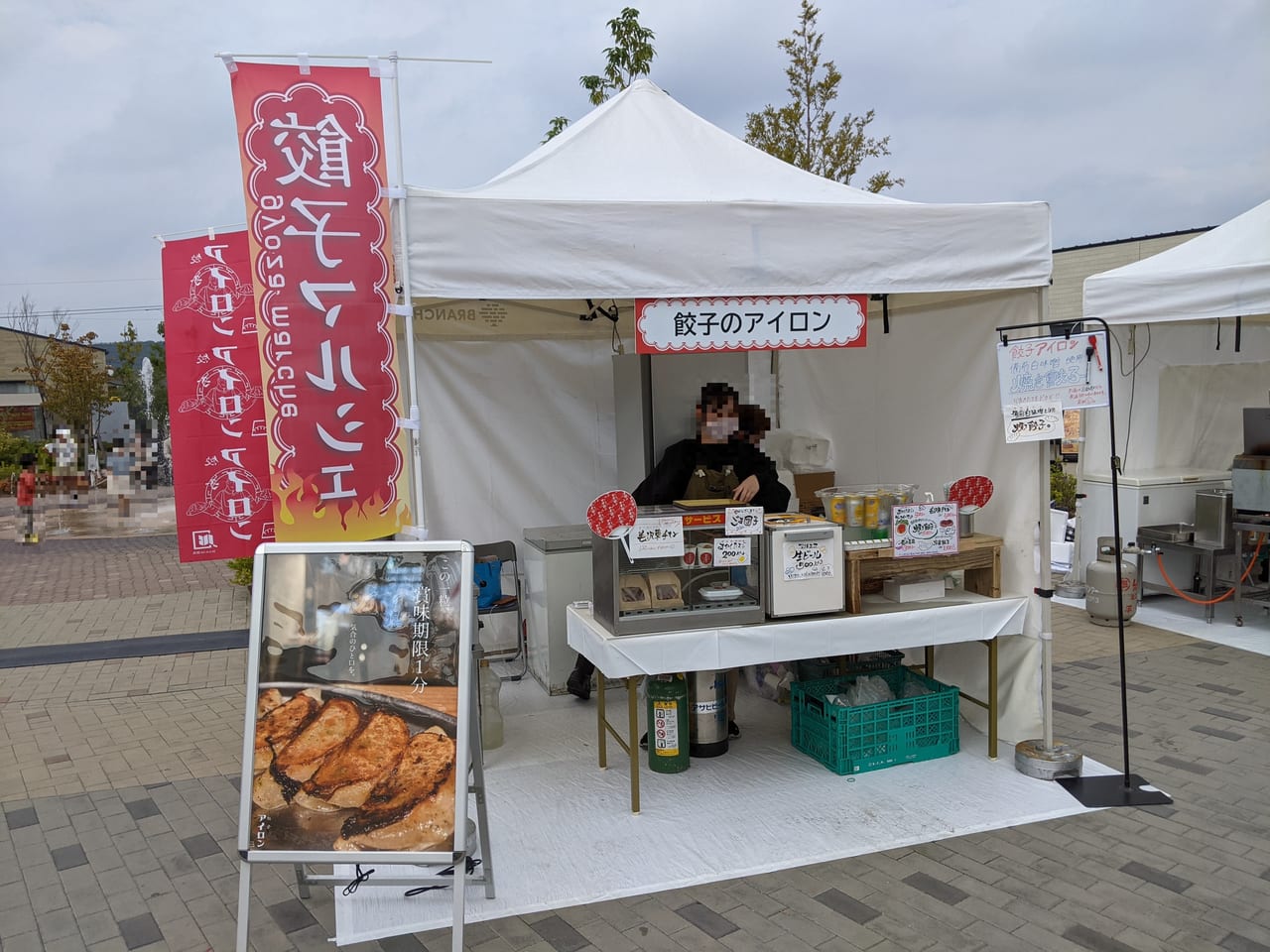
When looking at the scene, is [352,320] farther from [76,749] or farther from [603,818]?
[76,749]

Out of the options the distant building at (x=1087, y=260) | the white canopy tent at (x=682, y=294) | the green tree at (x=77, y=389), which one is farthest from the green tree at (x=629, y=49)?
the green tree at (x=77, y=389)

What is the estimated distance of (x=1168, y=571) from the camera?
7.57 meters

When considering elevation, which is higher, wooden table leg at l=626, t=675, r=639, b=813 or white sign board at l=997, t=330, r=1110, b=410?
white sign board at l=997, t=330, r=1110, b=410

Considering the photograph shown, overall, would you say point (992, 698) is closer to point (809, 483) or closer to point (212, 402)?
point (809, 483)

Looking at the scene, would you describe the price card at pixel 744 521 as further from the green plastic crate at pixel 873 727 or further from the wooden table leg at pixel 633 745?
the green plastic crate at pixel 873 727

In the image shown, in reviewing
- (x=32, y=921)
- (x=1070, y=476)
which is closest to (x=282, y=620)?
(x=32, y=921)

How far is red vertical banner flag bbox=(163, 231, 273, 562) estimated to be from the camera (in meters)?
4.57

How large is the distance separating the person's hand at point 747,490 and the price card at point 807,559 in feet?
1.74

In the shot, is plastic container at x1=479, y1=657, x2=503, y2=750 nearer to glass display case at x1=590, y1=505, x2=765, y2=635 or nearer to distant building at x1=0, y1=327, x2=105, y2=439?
glass display case at x1=590, y1=505, x2=765, y2=635

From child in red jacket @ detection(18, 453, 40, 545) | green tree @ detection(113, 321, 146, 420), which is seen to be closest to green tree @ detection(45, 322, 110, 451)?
green tree @ detection(113, 321, 146, 420)

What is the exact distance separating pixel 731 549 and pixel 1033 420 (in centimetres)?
148

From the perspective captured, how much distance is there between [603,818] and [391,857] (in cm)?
141

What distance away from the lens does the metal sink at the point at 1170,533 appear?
7.27 metres

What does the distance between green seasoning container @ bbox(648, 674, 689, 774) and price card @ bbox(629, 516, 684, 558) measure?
76 cm
